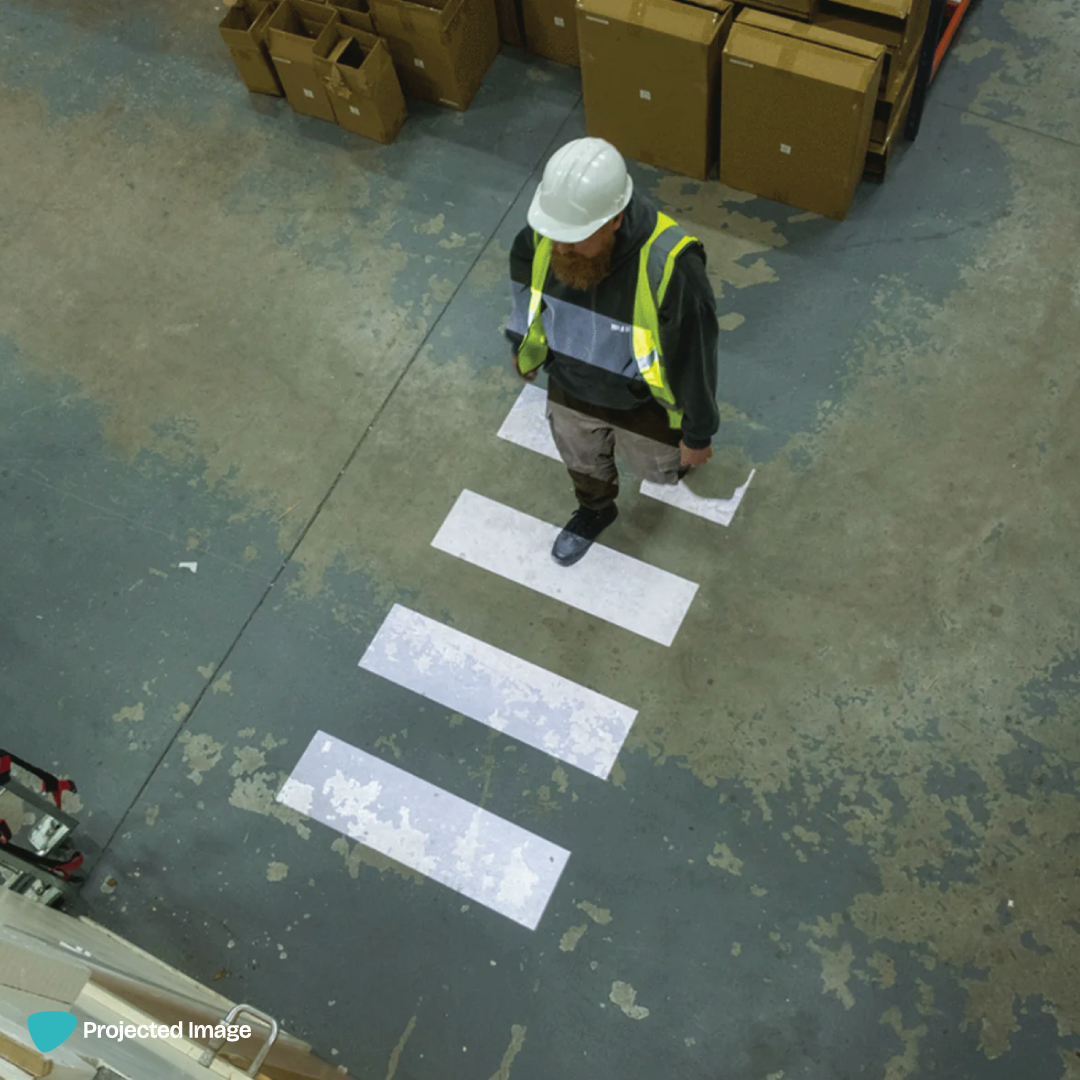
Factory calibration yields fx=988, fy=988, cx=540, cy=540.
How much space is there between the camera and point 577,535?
4246 mm

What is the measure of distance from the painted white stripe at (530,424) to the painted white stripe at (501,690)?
37.1 inches

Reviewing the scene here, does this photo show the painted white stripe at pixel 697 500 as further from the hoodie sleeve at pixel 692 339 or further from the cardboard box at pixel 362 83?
the cardboard box at pixel 362 83

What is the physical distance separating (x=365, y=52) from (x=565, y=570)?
306cm

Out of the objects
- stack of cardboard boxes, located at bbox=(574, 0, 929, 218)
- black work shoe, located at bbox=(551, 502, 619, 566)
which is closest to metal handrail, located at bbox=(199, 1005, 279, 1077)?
black work shoe, located at bbox=(551, 502, 619, 566)

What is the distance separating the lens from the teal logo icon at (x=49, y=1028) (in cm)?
187

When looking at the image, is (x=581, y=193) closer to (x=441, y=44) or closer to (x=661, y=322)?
(x=661, y=322)

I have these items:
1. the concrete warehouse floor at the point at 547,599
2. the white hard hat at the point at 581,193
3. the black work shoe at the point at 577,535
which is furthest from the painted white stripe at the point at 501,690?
the white hard hat at the point at 581,193

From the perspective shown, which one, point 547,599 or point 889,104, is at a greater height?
point 889,104

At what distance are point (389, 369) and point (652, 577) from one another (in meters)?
1.66

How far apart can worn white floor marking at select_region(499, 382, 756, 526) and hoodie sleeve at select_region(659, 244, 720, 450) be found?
1002 millimetres

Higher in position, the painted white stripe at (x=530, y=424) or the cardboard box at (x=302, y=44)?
the cardboard box at (x=302, y=44)

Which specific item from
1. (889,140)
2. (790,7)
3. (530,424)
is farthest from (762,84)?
(530,424)

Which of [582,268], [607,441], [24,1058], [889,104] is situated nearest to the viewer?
[24,1058]

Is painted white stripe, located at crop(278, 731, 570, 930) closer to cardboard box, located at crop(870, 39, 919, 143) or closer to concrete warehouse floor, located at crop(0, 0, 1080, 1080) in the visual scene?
concrete warehouse floor, located at crop(0, 0, 1080, 1080)
